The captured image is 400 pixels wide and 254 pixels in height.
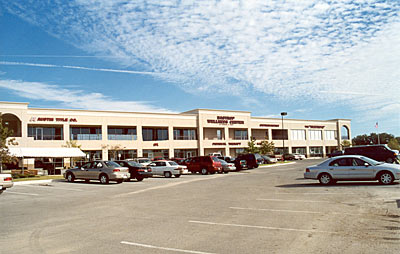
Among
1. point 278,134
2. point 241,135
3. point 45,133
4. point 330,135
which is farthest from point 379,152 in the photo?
point 330,135

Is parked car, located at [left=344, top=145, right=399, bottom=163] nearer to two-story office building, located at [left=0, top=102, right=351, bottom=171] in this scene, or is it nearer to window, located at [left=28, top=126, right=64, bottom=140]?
two-story office building, located at [left=0, top=102, right=351, bottom=171]

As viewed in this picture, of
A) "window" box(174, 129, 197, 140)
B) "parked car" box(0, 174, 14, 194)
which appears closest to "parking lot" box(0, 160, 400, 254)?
"parked car" box(0, 174, 14, 194)

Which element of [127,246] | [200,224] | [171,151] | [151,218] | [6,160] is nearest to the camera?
[127,246]

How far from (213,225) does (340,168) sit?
34.9ft

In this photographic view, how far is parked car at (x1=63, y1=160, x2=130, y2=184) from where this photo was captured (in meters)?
23.0

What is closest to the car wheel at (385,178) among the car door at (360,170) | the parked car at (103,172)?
the car door at (360,170)

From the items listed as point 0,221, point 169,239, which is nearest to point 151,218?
Result: point 169,239

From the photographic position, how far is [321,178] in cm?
1788

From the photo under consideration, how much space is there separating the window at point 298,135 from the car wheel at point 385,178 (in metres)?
65.9

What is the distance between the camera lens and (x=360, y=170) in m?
16.9

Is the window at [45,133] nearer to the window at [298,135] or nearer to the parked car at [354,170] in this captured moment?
the parked car at [354,170]

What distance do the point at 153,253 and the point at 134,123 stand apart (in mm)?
50868

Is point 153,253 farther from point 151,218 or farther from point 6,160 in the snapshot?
point 6,160

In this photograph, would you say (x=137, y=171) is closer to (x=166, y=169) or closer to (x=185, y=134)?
(x=166, y=169)
